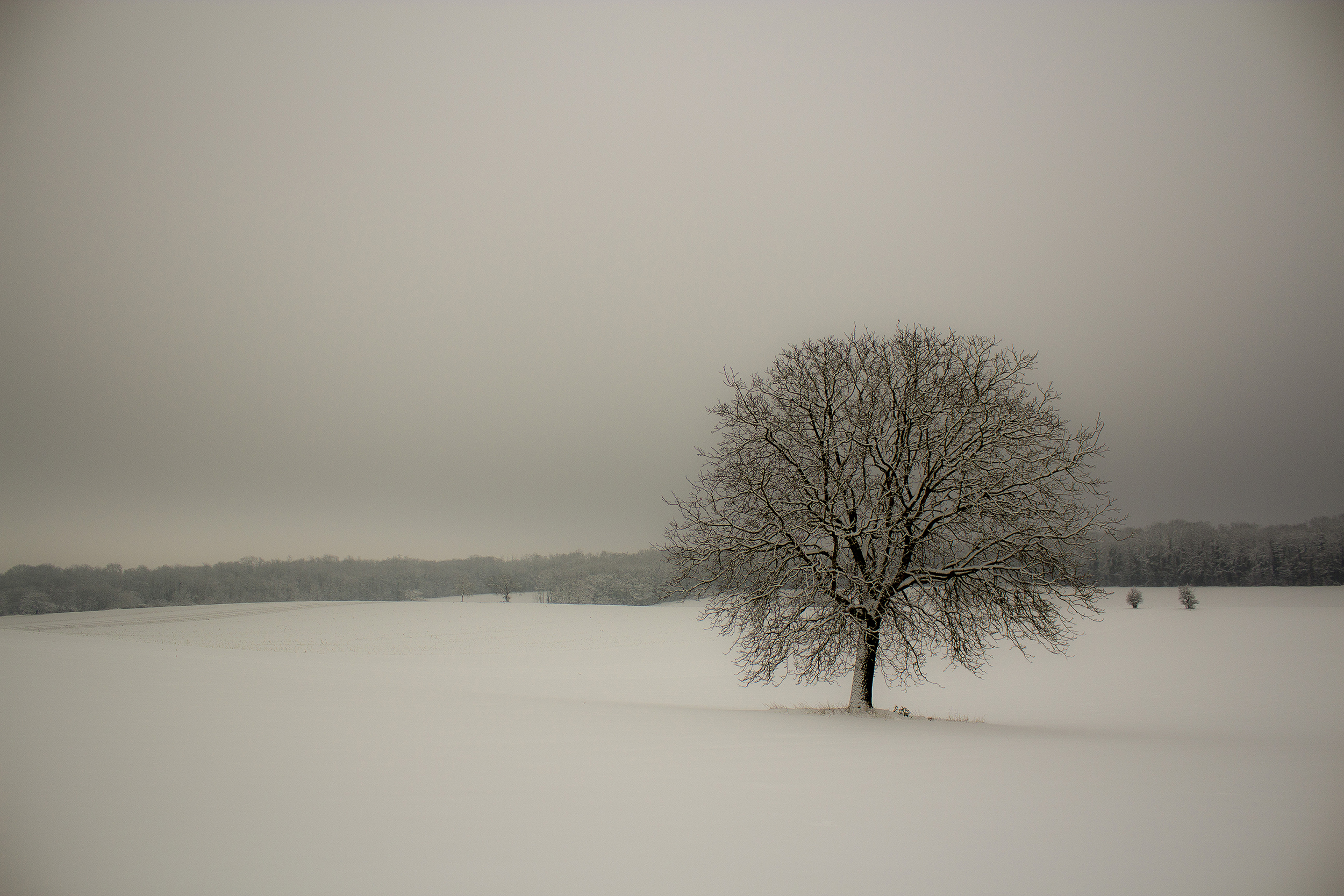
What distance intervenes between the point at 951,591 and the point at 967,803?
6.80 metres

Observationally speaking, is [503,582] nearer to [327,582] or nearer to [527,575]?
[527,575]

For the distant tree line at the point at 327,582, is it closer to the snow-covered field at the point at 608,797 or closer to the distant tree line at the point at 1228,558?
the distant tree line at the point at 1228,558

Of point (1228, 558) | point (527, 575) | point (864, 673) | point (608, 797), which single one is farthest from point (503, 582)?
point (608, 797)

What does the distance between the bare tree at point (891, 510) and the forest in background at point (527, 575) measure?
30156 millimetres

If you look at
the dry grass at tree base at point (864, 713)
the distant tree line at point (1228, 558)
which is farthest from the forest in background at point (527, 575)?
the dry grass at tree base at point (864, 713)

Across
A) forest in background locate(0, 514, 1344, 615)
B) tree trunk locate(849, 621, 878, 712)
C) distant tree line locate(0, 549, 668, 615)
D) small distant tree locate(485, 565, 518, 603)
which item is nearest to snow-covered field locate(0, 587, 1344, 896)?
tree trunk locate(849, 621, 878, 712)

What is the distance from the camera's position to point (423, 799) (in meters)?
7.05

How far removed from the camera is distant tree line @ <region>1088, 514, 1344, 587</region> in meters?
65.5

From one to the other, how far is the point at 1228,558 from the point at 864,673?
77.1 meters

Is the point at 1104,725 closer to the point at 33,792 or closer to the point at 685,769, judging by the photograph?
the point at 685,769

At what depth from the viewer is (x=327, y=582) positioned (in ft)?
340

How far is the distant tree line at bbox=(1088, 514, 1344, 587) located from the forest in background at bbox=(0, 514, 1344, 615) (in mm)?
95

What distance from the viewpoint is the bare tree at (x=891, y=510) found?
13.3m

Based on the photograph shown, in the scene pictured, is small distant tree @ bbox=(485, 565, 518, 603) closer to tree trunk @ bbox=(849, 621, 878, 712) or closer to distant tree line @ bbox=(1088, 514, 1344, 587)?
distant tree line @ bbox=(1088, 514, 1344, 587)
